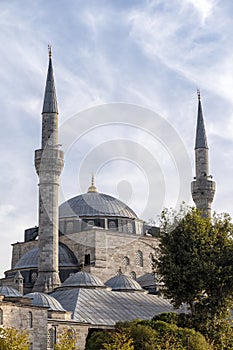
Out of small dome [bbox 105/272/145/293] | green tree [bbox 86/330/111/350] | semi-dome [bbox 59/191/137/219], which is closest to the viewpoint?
green tree [bbox 86/330/111/350]

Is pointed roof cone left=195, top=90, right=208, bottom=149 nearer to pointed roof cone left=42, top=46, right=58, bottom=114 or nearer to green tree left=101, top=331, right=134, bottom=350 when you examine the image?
pointed roof cone left=42, top=46, right=58, bottom=114

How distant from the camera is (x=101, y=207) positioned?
4288 cm

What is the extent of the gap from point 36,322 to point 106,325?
5331 mm

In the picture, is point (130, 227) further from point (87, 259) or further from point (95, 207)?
point (87, 259)

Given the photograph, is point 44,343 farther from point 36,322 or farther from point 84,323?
point 84,323

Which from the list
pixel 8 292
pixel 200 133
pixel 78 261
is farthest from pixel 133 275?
pixel 8 292

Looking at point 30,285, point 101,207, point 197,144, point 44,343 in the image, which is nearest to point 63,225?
point 101,207

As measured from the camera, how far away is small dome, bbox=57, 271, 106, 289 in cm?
3334

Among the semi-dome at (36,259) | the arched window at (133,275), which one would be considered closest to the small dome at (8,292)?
the semi-dome at (36,259)

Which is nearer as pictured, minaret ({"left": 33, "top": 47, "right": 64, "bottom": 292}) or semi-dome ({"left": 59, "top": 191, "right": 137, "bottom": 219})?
minaret ({"left": 33, "top": 47, "right": 64, "bottom": 292})

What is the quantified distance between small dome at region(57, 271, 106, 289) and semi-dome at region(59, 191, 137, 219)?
311 inches

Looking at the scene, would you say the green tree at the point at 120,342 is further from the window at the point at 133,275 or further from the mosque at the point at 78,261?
the window at the point at 133,275

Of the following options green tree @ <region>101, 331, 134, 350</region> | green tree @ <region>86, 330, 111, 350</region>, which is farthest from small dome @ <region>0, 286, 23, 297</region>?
green tree @ <region>101, 331, 134, 350</region>

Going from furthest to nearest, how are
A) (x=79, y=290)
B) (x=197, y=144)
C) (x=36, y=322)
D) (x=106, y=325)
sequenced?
(x=197, y=144) < (x=79, y=290) < (x=106, y=325) < (x=36, y=322)
